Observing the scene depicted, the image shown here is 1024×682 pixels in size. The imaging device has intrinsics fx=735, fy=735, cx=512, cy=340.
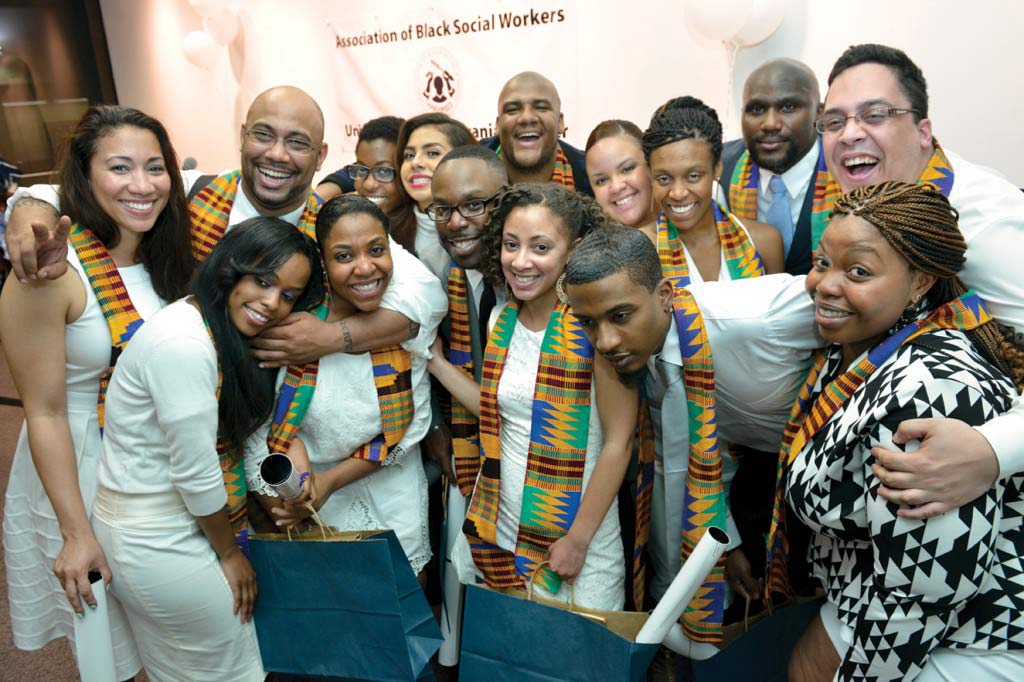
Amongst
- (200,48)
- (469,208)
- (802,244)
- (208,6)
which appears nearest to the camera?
(469,208)

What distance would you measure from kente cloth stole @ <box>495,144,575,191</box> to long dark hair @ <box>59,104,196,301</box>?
4.05ft

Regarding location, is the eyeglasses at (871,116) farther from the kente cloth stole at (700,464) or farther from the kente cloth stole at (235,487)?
the kente cloth stole at (235,487)

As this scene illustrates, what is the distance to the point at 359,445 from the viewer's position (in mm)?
A: 2088

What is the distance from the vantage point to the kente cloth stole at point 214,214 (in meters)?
2.30

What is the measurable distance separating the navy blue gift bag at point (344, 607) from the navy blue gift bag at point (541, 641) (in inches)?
7.2

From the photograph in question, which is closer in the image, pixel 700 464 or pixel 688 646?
pixel 700 464

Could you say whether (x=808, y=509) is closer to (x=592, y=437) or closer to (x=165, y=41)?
(x=592, y=437)

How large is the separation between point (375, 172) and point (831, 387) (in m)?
1.96

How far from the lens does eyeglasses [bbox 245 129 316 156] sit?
231 cm

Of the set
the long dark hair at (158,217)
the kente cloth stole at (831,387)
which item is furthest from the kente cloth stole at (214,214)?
the kente cloth stole at (831,387)

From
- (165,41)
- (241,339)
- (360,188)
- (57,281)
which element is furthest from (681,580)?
(165,41)

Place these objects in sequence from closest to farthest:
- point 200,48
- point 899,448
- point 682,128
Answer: point 899,448, point 682,128, point 200,48

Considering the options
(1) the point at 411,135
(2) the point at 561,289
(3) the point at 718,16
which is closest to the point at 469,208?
(2) the point at 561,289

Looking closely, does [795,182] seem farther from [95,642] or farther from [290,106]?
[95,642]
